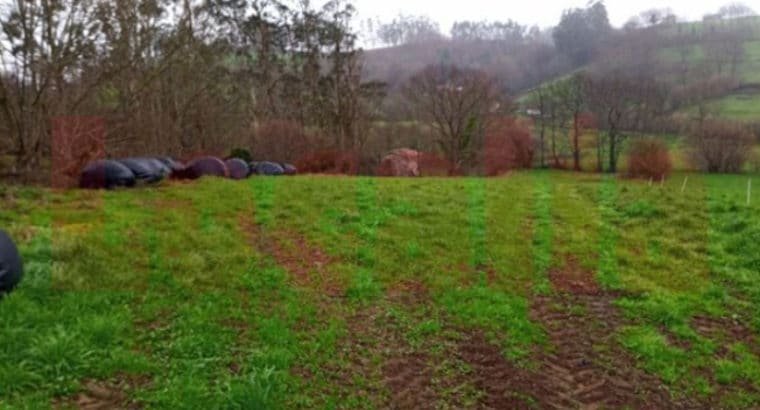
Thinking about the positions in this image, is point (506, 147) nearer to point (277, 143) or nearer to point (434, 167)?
point (434, 167)

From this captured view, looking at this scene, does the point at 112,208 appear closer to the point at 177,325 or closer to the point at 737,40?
the point at 177,325

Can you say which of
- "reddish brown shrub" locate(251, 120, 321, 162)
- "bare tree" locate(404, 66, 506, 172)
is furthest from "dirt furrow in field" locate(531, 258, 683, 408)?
"bare tree" locate(404, 66, 506, 172)

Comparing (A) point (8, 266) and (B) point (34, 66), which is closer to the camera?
(A) point (8, 266)

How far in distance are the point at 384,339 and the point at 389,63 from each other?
51.8 m

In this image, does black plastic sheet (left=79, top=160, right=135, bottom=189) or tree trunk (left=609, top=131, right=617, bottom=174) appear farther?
tree trunk (left=609, top=131, right=617, bottom=174)

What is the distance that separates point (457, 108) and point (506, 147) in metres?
3.99

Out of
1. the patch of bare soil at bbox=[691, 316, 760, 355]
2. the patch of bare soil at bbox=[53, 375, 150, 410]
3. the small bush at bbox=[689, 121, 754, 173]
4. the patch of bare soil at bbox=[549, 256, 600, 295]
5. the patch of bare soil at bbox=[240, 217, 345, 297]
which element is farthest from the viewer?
the small bush at bbox=[689, 121, 754, 173]

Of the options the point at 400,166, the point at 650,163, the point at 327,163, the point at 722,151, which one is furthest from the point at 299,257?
the point at 722,151

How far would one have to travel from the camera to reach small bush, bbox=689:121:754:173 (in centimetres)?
3322

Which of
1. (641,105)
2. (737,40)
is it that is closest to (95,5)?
(641,105)

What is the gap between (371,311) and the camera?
473cm

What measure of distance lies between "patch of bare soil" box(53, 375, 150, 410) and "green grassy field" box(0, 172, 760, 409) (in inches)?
0.6

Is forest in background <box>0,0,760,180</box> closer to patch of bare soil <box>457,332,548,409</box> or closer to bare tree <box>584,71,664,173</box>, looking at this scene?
bare tree <box>584,71,664,173</box>

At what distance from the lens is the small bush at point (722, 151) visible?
109ft
